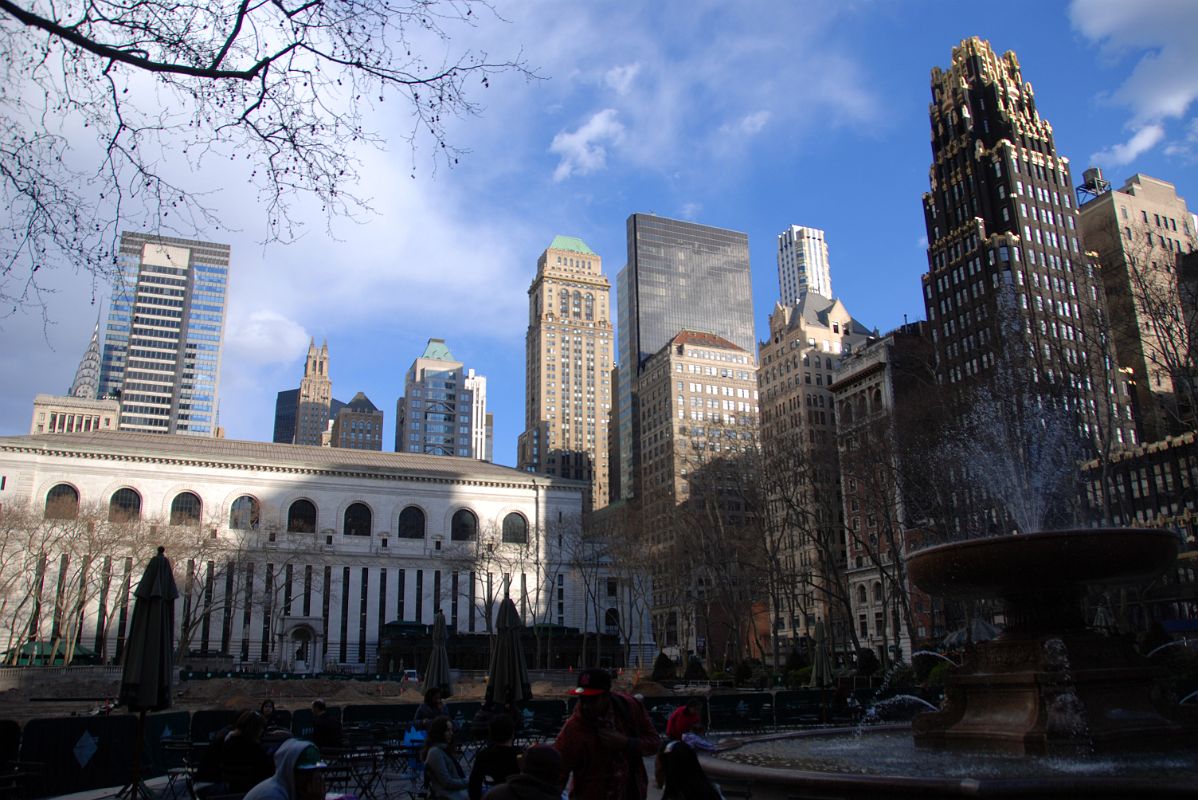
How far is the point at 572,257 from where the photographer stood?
16550cm

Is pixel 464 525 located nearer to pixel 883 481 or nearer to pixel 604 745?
pixel 883 481

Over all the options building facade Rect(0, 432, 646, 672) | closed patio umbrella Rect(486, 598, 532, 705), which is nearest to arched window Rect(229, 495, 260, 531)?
building facade Rect(0, 432, 646, 672)

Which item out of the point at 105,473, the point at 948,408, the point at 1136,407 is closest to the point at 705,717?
the point at 948,408

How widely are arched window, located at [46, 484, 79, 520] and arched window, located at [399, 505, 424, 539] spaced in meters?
25.2

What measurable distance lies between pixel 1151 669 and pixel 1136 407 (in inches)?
2432

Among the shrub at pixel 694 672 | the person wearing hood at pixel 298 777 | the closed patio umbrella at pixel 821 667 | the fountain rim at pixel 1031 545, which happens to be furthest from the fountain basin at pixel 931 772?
the shrub at pixel 694 672

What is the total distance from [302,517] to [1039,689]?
236ft

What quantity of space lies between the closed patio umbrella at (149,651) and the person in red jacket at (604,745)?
780 cm

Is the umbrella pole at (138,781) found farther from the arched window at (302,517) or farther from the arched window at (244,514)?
the arched window at (302,517)

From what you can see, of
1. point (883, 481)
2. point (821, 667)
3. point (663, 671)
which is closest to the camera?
point (821, 667)

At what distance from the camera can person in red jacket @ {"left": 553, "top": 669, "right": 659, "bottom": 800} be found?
605 centimetres

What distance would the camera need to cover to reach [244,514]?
72.2 m

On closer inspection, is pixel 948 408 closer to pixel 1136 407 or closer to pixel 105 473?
pixel 1136 407

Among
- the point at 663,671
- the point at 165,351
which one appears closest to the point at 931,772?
the point at 663,671
